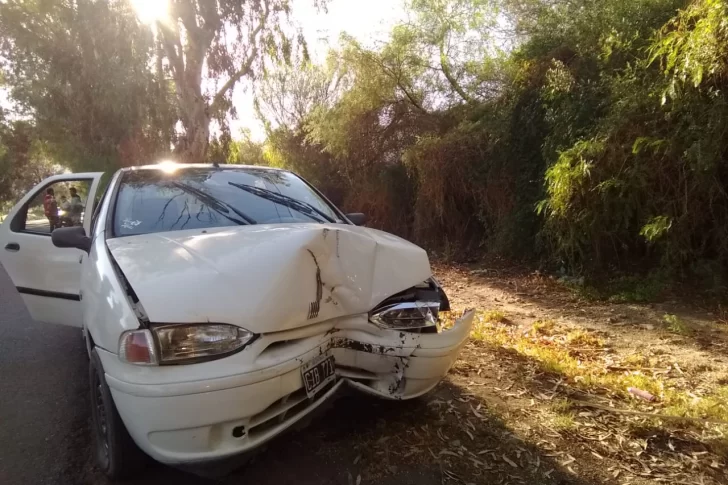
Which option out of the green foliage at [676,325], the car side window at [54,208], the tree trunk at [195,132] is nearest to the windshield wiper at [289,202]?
the car side window at [54,208]

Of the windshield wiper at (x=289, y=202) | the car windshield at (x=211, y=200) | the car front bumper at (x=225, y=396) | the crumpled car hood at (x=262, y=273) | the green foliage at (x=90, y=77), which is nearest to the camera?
the car front bumper at (x=225, y=396)

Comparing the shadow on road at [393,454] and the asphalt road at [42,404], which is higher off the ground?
the shadow on road at [393,454]

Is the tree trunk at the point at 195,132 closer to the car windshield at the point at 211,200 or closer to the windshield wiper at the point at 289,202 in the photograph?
the car windshield at the point at 211,200

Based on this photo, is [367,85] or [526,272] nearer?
[526,272]

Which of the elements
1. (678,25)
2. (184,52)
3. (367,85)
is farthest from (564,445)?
(184,52)

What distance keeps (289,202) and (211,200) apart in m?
0.55

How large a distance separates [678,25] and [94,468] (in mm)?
7012

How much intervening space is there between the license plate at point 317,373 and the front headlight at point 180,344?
A: 35cm

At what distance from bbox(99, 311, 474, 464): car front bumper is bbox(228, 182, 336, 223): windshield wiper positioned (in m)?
1.26

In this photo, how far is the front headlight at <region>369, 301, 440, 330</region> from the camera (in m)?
2.68

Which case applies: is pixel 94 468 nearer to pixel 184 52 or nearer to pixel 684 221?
pixel 684 221

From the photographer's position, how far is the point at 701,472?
2562 mm

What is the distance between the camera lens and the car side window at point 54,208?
14.8 ft

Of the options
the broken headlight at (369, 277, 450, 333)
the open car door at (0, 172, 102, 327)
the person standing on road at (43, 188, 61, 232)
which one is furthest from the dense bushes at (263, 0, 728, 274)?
the person standing on road at (43, 188, 61, 232)
